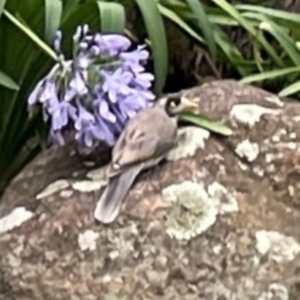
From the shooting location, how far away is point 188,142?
184 cm

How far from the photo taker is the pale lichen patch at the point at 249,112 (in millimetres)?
1900

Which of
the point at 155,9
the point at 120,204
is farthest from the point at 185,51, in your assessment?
the point at 120,204

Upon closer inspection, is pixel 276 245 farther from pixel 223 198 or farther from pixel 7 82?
pixel 7 82

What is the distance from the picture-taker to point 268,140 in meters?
1.87

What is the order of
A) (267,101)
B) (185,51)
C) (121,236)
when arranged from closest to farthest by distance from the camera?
(121,236) < (267,101) < (185,51)

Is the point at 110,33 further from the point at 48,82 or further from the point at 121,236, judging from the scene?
the point at 121,236

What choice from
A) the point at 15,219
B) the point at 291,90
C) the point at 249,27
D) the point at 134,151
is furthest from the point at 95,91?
the point at 249,27

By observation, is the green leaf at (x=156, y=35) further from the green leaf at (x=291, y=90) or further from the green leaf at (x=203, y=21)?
the green leaf at (x=291, y=90)

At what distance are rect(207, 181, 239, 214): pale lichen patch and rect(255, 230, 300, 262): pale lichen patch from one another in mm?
58

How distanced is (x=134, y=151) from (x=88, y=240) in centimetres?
16

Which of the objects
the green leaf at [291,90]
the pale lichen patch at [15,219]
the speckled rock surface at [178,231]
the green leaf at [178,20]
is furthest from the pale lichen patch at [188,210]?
the green leaf at [178,20]

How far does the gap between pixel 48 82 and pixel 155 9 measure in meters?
0.44

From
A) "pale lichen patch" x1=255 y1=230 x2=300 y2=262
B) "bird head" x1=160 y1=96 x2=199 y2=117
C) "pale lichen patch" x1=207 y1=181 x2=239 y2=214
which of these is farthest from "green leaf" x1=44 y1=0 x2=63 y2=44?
"pale lichen patch" x1=255 y1=230 x2=300 y2=262

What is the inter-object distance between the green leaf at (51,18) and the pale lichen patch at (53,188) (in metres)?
0.33
